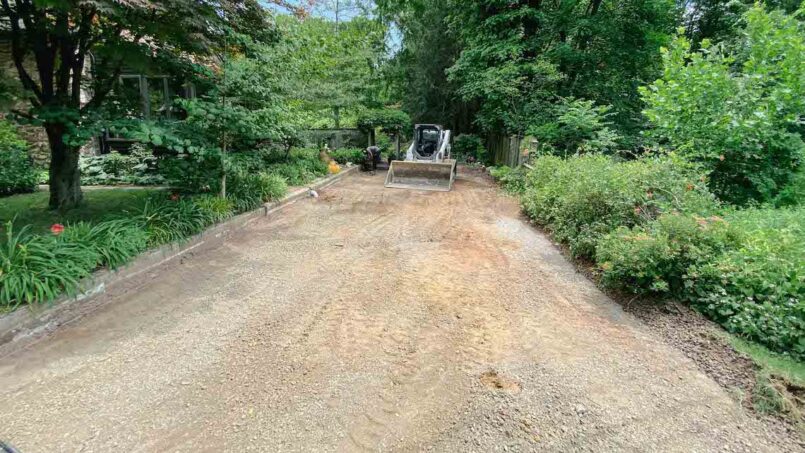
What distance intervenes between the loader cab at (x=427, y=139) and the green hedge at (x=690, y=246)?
6.12 metres

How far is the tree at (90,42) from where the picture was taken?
384 cm

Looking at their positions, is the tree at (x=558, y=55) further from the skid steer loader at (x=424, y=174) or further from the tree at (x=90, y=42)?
the tree at (x=90, y=42)

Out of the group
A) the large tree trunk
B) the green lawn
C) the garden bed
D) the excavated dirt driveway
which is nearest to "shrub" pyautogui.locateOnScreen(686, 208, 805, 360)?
the excavated dirt driveway

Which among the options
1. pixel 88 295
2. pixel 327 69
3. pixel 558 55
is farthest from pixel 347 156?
pixel 88 295

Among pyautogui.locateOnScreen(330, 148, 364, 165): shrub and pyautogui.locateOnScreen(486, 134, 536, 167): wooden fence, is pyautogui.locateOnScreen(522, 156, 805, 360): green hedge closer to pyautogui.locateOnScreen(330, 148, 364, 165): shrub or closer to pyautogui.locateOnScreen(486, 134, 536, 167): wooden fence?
pyautogui.locateOnScreen(486, 134, 536, 167): wooden fence

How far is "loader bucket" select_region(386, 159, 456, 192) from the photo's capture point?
9156 mm

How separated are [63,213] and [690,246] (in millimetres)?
7159

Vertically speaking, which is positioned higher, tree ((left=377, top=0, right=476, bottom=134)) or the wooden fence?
tree ((left=377, top=0, right=476, bottom=134))

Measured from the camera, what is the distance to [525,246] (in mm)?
5000

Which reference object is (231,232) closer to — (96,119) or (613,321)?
(96,119)

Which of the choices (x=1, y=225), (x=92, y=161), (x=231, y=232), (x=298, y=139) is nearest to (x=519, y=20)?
(x=298, y=139)

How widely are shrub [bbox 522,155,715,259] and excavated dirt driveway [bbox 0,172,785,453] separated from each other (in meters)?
0.69

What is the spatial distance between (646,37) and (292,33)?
407 inches

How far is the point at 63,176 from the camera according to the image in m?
4.95
